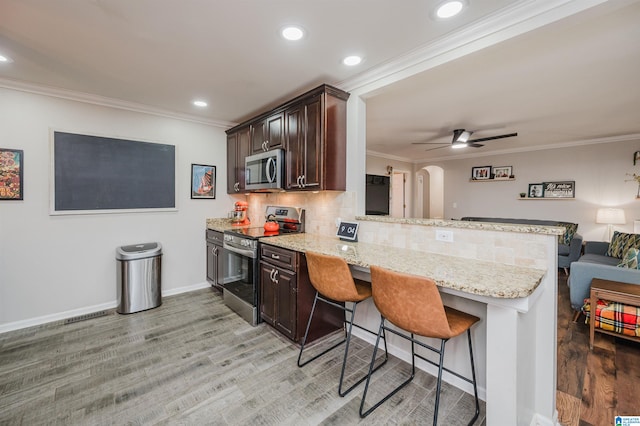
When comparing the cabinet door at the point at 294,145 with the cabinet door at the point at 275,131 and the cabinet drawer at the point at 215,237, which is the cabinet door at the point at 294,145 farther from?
the cabinet drawer at the point at 215,237

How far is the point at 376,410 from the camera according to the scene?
67.6 inches

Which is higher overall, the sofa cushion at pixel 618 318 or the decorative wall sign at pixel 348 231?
the decorative wall sign at pixel 348 231

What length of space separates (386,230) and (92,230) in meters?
3.24

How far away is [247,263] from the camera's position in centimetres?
292

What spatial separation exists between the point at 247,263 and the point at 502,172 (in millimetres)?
6142

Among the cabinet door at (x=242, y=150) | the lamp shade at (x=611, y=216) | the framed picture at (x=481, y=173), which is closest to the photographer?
the cabinet door at (x=242, y=150)

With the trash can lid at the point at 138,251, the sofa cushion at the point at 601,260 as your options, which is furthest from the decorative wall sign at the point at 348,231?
the sofa cushion at the point at 601,260

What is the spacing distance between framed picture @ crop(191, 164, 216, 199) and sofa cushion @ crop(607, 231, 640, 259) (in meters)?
6.17

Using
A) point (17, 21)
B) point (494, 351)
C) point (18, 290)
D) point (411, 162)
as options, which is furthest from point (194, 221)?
point (411, 162)

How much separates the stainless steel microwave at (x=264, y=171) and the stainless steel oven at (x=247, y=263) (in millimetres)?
452

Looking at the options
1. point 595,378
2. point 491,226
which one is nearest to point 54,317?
point 491,226

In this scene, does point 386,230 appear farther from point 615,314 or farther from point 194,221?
point 194,221

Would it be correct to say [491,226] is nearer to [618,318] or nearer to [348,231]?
[348,231]

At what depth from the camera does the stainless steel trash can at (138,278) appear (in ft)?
10.1
